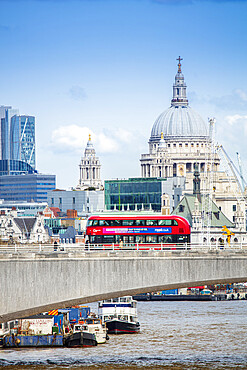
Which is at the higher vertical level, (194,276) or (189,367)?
(194,276)

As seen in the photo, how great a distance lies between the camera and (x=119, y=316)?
97.8 m

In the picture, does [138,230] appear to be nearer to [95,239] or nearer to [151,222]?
[151,222]

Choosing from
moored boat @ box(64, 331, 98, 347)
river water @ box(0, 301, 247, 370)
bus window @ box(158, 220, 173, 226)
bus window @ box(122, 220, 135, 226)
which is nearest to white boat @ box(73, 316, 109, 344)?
river water @ box(0, 301, 247, 370)

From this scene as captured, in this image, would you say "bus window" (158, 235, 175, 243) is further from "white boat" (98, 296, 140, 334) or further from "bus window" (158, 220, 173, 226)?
"white boat" (98, 296, 140, 334)

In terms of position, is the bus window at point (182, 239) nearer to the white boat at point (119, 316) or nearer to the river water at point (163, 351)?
the river water at point (163, 351)

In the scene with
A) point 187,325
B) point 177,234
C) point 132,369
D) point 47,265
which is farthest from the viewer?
point 187,325

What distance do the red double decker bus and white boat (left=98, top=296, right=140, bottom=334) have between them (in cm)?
1069

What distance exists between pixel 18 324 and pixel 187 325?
25.0 meters

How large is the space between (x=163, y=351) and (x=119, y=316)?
1763cm

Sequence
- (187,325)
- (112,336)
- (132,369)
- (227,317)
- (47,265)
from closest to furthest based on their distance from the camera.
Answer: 1. (47,265)
2. (132,369)
3. (112,336)
4. (187,325)
5. (227,317)

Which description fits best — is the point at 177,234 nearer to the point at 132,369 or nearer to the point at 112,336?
the point at 112,336

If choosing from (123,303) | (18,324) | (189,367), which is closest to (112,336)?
(123,303)

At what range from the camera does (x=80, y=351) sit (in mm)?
80500

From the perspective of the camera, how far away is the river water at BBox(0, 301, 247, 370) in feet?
235
